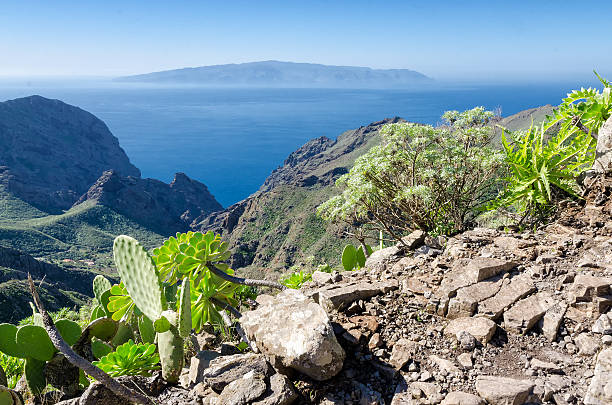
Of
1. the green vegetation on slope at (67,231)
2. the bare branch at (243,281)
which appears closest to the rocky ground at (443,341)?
the bare branch at (243,281)

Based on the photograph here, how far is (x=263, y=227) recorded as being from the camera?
3031 inches

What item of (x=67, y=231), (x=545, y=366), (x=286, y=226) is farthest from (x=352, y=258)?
(x=67, y=231)

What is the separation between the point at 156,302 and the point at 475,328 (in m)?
2.85

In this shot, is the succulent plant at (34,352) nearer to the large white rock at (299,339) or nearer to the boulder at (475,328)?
the large white rock at (299,339)

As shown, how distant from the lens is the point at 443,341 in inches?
121

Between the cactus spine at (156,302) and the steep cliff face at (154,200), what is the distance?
12362 centimetres

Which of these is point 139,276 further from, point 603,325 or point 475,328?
point 603,325

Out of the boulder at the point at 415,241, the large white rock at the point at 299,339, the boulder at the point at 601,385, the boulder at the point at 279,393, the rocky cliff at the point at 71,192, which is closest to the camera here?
the boulder at the point at 601,385

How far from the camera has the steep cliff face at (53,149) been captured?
152 m

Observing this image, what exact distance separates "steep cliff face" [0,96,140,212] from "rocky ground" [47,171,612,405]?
144 m

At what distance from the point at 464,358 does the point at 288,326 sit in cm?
128

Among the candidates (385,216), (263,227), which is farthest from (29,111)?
(385,216)

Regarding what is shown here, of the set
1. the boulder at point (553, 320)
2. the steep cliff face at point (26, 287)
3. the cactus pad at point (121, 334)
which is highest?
the boulder at point (553, 320)

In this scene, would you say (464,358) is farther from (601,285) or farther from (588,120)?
(588,120)
